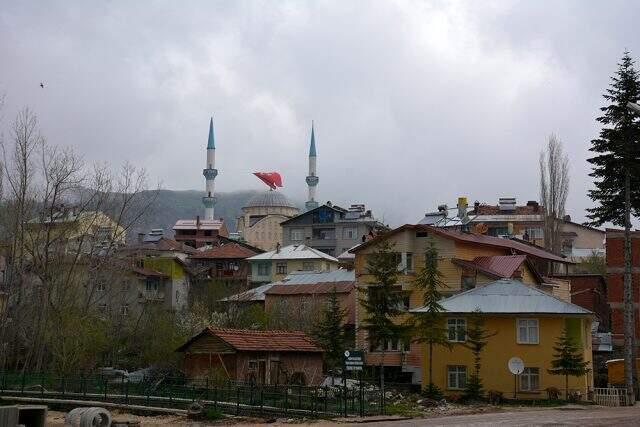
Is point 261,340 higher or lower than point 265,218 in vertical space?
lower

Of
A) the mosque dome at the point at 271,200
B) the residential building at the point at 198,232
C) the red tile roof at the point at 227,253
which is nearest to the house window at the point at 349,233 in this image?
the red tile roof at the point at 227,253

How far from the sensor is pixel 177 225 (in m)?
128

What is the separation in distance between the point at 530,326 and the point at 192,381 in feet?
55.6

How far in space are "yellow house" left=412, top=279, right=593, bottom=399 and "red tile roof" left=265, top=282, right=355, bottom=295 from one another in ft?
61.6

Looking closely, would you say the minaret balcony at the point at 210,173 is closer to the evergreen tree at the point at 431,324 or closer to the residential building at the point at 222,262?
the residential building at the point at 222,262

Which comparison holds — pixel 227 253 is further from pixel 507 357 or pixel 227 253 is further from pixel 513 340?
pixel 507 357

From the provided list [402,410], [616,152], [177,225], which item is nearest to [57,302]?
[402,410]

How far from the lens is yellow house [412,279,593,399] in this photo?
4266 cm

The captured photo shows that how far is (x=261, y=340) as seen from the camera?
40.9 m

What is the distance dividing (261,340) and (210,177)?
383 feet

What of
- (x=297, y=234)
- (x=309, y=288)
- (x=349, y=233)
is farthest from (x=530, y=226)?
(x=309, y=288)

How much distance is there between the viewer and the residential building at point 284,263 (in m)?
86.7

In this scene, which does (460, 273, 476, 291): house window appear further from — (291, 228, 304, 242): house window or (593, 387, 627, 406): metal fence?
(291, 228, 304, 242): house window

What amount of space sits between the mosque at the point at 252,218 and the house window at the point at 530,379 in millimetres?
82052
